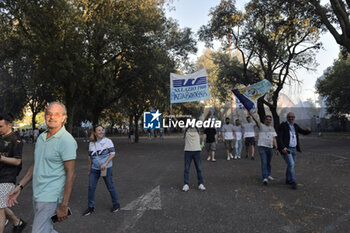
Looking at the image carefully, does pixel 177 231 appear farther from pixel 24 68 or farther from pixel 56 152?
pixel 24 68

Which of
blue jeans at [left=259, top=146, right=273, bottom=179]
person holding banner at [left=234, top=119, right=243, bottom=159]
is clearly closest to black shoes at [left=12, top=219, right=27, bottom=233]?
blue jeans at [left=259, top=146, right=273, bottom=179]

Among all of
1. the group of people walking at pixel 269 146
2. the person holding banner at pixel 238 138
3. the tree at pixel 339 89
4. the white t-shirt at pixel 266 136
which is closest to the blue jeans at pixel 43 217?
the group of people walking at pixel 269 146

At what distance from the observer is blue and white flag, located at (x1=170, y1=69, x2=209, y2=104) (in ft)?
33.8

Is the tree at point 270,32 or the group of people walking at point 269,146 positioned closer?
the group of people walking at point 269,146

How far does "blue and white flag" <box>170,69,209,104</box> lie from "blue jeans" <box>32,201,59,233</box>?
7.88 m

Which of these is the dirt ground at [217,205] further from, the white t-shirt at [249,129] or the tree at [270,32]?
the tree at [270,32]

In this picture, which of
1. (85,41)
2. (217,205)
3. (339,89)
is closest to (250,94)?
(217,205)

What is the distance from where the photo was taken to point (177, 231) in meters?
4.05

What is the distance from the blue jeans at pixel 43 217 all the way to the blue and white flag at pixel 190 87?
25.9 ft

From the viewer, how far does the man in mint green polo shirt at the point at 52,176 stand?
8.31 ft

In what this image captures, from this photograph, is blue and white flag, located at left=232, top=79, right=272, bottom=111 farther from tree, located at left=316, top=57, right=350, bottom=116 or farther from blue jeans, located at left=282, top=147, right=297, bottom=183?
tree, located at left=316, top=57, right=350, bottom=116

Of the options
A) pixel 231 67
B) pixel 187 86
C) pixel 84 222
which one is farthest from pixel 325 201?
pixel 231 67

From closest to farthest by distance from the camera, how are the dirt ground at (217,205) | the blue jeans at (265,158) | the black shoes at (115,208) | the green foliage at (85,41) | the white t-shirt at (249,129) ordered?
the dirt ground at (217,205) → the black shoes at (115,208) → the blue jeans at (265,158) → the white t-shirt at (249,129) → the green foliage at (85,41)

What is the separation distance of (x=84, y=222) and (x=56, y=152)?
241cm
